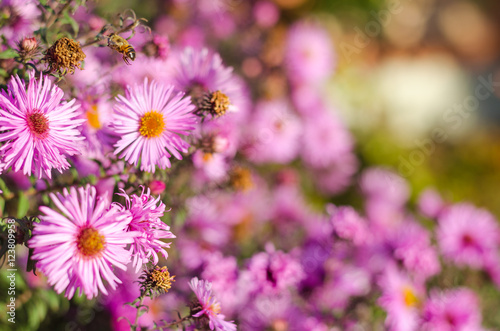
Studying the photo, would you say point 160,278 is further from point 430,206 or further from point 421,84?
point 421,84

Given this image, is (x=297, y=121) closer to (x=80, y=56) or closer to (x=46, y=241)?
(x=80, y=56)

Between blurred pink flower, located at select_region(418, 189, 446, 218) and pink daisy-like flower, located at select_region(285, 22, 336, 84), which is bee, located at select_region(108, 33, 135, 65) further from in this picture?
blurred pink flower, located at select_region(418, 189, 446, 218)

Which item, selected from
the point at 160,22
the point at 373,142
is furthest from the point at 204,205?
the point at 373,142

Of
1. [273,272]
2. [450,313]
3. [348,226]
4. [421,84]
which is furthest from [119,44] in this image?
[421,84]

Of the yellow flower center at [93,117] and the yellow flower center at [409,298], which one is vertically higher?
the yellow flower center at [93,117]

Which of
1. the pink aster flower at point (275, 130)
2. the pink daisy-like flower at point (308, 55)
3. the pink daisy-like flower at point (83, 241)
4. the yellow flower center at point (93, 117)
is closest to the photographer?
the pink daisy-like flower at point (83, 241)

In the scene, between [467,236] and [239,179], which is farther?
[467,236]

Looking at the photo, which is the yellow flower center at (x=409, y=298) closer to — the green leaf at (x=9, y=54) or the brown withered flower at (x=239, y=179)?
the brown withered flower at (x=239, y=179)

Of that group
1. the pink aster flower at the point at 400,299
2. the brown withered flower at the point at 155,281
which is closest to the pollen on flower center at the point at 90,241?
the brown withered flower at the point at 155,281

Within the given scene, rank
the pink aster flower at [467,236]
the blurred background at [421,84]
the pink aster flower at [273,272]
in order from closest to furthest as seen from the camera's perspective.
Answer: the pink aster flower at [273,272]
the pink aster flower at [467,236]
the blurred background at [421,84]
